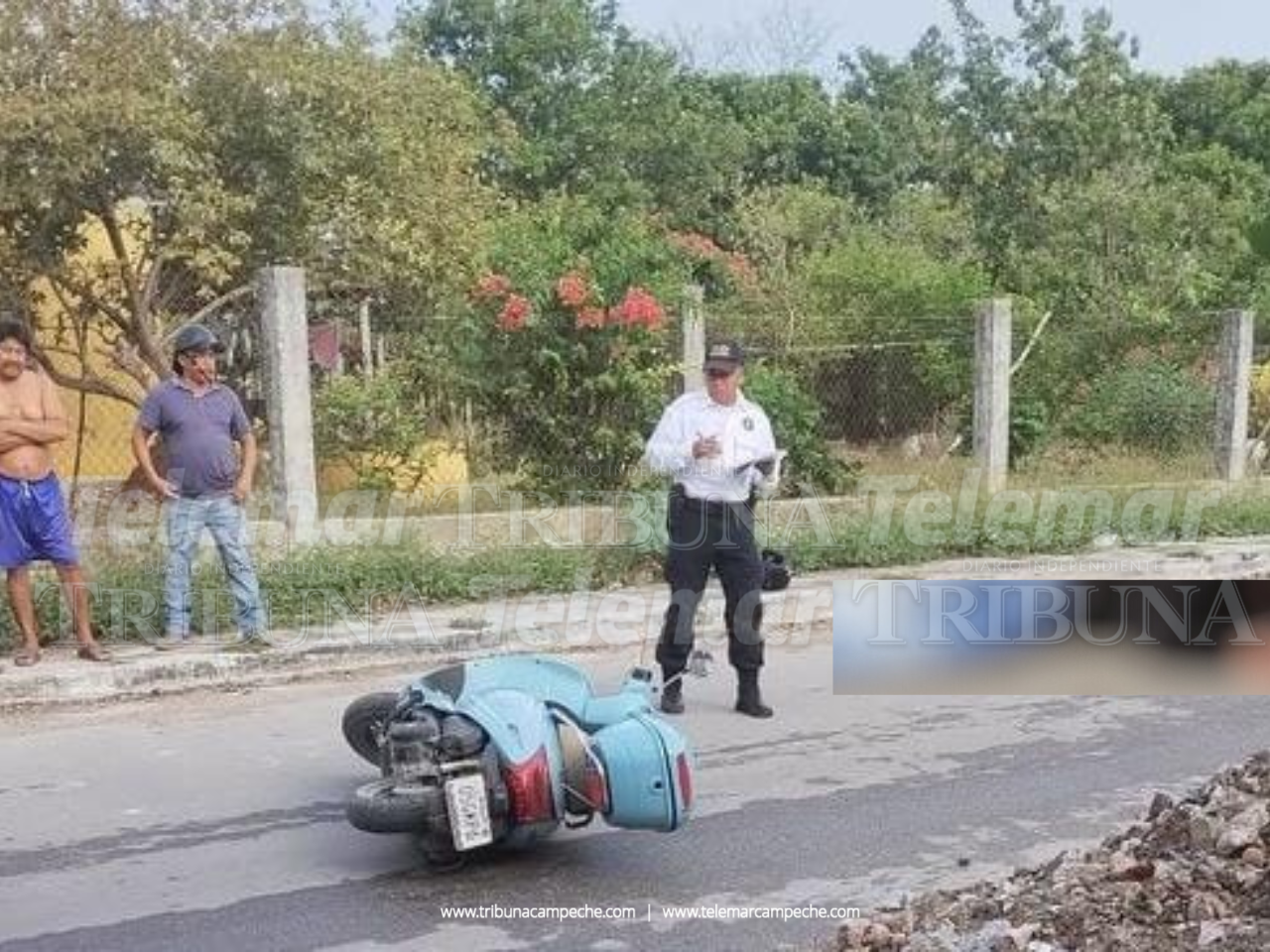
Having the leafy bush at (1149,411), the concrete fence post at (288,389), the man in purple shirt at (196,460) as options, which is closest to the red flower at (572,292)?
the concrete fence post at (288,389)

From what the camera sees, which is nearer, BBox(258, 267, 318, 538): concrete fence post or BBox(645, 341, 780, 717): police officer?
BBox(645, 341, 780, 717): police officer

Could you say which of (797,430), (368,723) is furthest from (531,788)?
(797,430)

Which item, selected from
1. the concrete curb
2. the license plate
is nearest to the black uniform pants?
the concrete curb

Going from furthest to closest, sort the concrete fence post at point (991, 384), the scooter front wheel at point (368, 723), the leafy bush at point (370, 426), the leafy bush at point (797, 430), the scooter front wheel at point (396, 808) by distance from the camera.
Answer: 1. the concrete fence post at point (991, 384)
2. the leafy bush at point (797, 430)
3. the leafy bush at point (370, 426)
4. the scooter front wheel at point (368, 723)
5. the scooter front wheel at point (396, 808)

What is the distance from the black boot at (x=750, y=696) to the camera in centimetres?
717

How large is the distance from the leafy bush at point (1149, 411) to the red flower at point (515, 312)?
600cm

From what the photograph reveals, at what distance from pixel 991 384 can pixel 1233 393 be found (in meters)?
2.71

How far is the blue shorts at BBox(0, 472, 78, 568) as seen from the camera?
7656 mm

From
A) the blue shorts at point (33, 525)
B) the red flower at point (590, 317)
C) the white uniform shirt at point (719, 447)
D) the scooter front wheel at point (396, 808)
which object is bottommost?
the scooter front wheel at point (396, 808)

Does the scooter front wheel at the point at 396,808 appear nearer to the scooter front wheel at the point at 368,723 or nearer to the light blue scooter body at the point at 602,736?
the light blue scooter body at the point at 602,736

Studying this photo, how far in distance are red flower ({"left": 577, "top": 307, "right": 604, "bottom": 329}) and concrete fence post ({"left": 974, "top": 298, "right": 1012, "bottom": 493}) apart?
3.53 m

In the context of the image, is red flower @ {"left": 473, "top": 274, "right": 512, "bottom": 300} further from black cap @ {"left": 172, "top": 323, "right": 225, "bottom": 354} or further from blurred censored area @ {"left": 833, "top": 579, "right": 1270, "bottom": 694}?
blurred censored area @ {"left": 833, "top": 579, "right": 1270, "bottom": 694}

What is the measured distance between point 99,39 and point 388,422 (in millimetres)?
3018

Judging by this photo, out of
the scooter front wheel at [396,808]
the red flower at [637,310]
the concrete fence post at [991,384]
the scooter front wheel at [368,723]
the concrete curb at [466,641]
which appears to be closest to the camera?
the scooter front wheel at [396,808]
